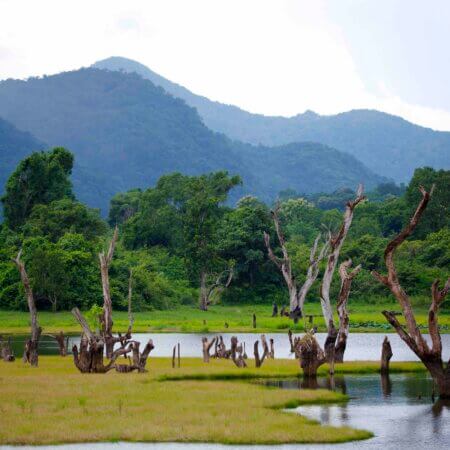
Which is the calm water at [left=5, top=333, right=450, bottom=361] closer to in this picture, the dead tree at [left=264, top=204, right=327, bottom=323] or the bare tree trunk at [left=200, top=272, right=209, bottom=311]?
the dead tree at [left=264, top=204, right=327, bottom=323]

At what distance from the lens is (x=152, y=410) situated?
3055 cm

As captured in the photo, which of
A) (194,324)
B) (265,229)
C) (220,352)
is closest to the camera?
(220,352)

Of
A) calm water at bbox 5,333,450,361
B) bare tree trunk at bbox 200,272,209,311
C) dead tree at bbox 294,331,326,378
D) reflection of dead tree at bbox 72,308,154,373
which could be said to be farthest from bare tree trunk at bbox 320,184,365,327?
bare tree trunk at bbox 200,272,209,311

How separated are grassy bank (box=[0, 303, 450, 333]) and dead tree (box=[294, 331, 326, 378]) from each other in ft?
95.1

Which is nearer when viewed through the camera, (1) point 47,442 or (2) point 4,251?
(1) point 47,442

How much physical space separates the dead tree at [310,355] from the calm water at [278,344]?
402 inches

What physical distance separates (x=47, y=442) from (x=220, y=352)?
24.8 metres

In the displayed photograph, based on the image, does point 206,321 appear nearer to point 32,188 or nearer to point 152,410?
point 32,188

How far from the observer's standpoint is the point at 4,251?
300 ft

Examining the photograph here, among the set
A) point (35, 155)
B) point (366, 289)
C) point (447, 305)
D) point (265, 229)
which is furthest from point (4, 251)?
point (447, 305)

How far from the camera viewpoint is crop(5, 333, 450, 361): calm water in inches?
2147

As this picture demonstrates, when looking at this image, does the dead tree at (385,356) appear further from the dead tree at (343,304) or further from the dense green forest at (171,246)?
the dense green forest at (171,246)

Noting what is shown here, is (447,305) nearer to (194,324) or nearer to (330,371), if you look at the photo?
(194,324)

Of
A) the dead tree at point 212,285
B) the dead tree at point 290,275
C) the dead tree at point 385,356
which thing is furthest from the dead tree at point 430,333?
the dead tree at point 212,285
